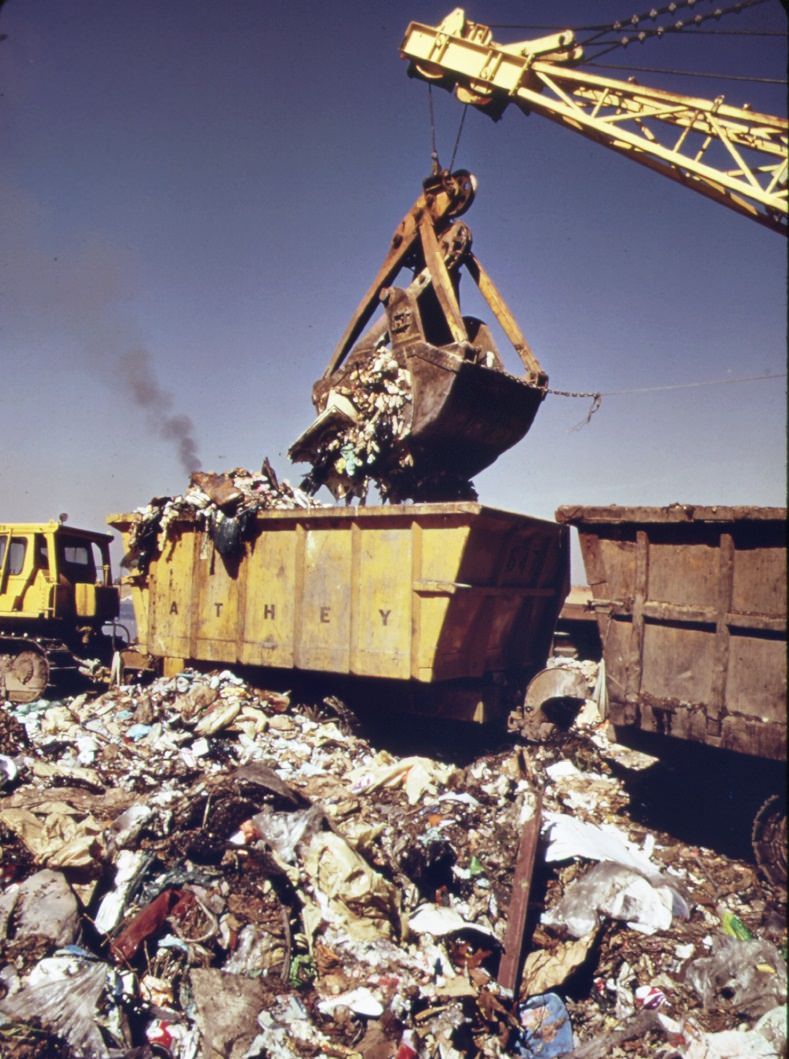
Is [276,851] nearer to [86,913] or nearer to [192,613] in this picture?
[86,913]

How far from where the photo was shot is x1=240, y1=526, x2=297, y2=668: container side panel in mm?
5969

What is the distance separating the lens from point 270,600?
611 cm

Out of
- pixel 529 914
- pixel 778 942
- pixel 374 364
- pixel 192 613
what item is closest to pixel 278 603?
pixel 192 613

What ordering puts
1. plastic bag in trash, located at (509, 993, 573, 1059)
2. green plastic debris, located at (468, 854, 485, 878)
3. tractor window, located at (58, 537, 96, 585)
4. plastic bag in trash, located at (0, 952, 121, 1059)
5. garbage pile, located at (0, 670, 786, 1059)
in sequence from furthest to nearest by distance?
tractor window, located at (58, 537, 96, 585) < green plastic debris, located at (468, 854, 485, 878) < plastic bag in trash, located at (509, 993, 573, 1059) < garbage pile, located at (0, 670, 786, 1059) < plastic bag in trash, located at (0, 952, 121, 1059)

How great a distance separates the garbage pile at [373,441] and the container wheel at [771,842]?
372 centimetres

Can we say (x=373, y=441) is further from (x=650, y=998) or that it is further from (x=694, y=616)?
(x=650, y=998)

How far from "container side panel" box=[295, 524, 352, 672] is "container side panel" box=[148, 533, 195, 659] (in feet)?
5.07

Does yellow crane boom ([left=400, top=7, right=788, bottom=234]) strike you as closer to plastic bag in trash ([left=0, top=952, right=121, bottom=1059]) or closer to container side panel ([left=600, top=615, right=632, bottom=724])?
container side panel ([left=600, top=615, right=632, bottom=724])

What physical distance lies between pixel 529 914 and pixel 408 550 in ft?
8.72

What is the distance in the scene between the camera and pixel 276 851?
3.65m

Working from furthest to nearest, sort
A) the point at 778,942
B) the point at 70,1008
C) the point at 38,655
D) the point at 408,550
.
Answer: the point at 38,655 → the point at 408,550 → the point at 778,942 → the point at 70,1008

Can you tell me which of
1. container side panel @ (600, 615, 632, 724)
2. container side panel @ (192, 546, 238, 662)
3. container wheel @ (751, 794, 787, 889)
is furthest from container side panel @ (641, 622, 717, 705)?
container side panel @ (192, 546, 238, 662)

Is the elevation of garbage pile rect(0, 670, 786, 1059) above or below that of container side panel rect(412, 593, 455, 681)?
below

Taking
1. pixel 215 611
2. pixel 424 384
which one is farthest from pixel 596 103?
pixel 215 611
